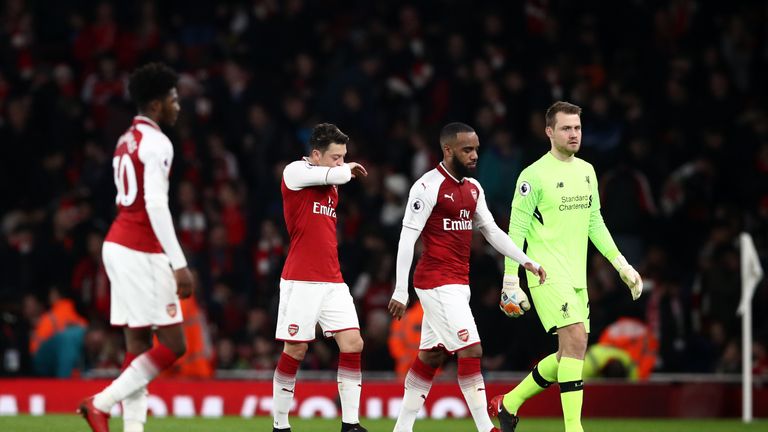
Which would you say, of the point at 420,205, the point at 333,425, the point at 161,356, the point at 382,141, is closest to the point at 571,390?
the point at 420,205

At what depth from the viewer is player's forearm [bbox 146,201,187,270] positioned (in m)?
8.50

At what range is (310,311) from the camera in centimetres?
1022

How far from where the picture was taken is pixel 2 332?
15945 mm

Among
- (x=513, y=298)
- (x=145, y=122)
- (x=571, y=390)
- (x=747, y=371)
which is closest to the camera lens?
(x=145, y=122)

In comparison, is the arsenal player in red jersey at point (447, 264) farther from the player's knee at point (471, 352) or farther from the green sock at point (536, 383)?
the green sock at point (536, 383)

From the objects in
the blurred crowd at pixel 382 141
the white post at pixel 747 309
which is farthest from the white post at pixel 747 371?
the blurred crowd at pixel 382 141

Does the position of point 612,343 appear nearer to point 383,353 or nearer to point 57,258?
point 383,353

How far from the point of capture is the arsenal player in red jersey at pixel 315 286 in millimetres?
10211

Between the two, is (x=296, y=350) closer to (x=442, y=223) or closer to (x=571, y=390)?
(x=442, y=223)

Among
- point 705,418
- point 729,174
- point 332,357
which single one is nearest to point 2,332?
point 332,357

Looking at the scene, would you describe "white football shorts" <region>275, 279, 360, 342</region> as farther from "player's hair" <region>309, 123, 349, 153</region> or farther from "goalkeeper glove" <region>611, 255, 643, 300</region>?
"goalkeeper glove" <region>611, 255, 643, 300</region>

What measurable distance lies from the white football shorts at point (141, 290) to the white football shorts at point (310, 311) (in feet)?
4.95

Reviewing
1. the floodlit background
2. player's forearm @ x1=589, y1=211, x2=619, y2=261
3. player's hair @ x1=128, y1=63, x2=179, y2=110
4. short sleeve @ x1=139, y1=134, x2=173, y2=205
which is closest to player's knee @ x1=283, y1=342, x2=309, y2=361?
short sleeve @ x1=139, y1=134, x2=173, y2=205

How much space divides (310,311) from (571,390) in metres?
2.04
